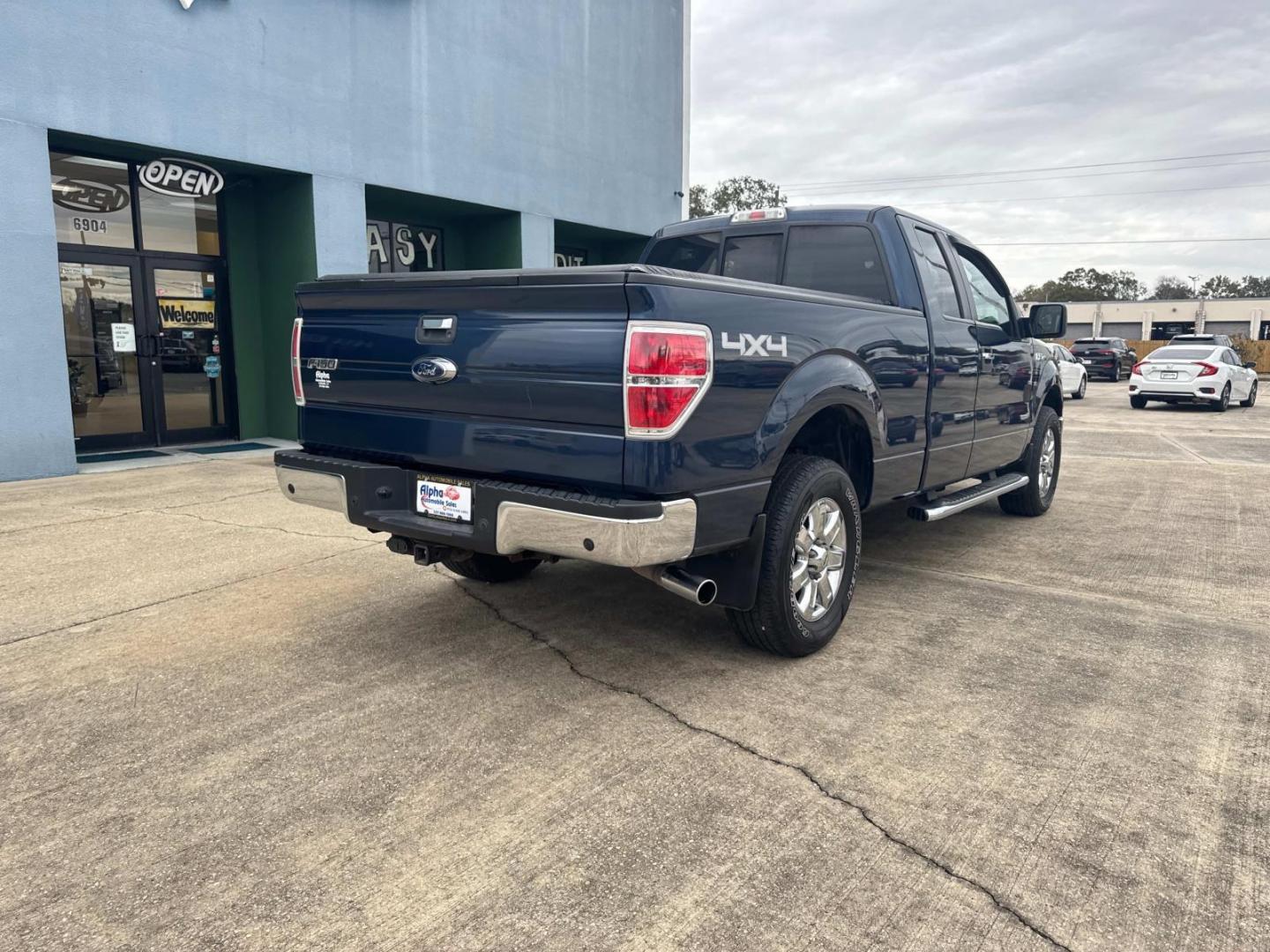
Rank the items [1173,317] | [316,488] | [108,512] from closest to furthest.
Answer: [316,488] < [108,512] < [1173,317]

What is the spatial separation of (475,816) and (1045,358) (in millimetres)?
6027

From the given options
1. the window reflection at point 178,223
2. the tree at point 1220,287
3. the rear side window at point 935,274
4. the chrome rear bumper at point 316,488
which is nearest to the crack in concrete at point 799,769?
the chrome rear bumper at point 316,488

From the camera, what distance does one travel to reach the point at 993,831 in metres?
2.64

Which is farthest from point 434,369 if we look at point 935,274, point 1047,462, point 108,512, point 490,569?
point 1047,462

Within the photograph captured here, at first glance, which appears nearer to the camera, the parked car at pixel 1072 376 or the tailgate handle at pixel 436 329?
the tailgate handle at pixel 436 329

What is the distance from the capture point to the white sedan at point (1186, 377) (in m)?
19.0

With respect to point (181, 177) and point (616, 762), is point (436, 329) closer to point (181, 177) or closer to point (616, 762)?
point (616, 762)

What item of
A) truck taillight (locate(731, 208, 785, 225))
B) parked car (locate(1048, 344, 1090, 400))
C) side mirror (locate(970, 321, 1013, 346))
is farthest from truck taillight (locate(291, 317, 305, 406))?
parked car (locate(1048, 344, 1090, 400))

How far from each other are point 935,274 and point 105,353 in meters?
9.51

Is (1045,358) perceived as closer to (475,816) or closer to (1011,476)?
(1011,476)

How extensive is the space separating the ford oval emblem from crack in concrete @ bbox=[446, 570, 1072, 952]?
135cm

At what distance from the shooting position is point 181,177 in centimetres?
1007

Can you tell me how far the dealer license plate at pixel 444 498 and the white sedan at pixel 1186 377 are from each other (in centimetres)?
1959

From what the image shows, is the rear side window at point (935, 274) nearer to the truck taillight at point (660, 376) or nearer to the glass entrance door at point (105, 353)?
the truck taillight at point (660, 376)
